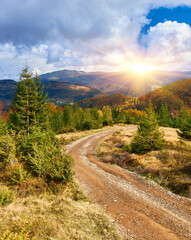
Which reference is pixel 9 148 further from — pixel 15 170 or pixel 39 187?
pixel 39 187

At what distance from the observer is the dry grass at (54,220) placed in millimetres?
5863

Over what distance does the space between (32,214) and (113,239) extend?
14.2ft

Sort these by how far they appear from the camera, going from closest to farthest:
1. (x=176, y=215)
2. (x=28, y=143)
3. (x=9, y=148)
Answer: (x=176, y=215) → (x=9, y=148) → (x=28, y=143)

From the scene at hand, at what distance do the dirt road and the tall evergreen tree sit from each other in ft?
41.7

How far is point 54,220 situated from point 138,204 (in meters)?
5.70

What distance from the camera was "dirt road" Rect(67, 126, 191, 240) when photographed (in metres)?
7.11

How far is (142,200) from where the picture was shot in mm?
9859

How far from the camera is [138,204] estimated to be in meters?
9.41

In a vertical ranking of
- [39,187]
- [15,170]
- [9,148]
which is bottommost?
[39,187]

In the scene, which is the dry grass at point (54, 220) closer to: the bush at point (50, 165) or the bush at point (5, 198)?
the bush at point (5, 198)

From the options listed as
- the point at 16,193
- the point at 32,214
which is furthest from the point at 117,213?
the point at 16,193

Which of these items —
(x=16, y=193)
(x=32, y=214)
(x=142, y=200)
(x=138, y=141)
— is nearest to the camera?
(x=32, y=214)

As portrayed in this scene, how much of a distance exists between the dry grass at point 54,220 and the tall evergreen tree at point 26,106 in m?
14.5

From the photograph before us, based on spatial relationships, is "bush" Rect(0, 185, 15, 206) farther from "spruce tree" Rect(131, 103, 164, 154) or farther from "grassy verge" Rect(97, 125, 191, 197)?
"spruce tree" Rect(131, 103, 164, 154)
